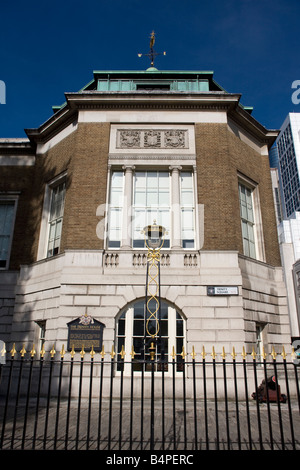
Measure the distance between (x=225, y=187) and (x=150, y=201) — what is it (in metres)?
3.17

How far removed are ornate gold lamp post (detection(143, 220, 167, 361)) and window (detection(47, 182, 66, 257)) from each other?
411 cm

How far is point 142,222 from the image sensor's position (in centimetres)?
1359

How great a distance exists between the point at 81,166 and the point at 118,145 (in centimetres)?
188

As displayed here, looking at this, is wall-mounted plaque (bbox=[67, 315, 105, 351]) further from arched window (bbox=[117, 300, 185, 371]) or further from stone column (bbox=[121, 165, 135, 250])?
stone column (bbox=[121, 165, 135, 250])

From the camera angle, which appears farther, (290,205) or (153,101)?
(290,205)

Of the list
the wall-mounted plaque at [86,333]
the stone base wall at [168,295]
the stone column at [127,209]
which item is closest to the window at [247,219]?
the stone base wall at [168,295]

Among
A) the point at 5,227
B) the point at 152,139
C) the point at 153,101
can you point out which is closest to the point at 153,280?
the point at 152,139

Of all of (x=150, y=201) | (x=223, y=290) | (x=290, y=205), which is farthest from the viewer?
(x=290, y=205)

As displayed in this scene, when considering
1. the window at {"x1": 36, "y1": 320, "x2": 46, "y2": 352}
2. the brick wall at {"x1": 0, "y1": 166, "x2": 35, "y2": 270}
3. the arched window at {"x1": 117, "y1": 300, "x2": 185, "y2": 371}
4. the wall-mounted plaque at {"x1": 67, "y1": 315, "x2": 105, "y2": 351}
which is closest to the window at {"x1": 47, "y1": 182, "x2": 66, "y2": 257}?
the brick wall at {"x1": 0, "y1": 166, "x2": 35, "y2": 270}

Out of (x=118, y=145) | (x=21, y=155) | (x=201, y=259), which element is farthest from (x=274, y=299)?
(x=21, y=155)

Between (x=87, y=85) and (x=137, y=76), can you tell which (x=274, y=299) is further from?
(x=87, y=85)

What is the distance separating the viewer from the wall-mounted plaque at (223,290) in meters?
11.9

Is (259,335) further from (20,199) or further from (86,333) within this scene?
(20,199)

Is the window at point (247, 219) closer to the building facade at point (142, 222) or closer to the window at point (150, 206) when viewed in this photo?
the building facade at point (142, 222)
